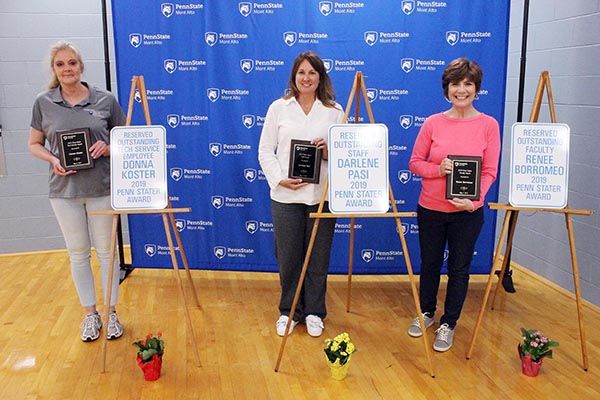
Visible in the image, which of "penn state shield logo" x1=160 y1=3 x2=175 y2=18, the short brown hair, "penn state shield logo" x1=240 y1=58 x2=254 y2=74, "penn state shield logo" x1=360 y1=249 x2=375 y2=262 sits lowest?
"penn state shield logo" x1=360 y1=249 x2=375 y2=262

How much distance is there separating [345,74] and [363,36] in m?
0.28

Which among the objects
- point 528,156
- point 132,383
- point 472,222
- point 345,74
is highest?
point 345,74

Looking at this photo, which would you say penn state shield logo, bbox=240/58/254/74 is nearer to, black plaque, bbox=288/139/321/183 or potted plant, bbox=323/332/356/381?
black plaque, bbox=288/139/321/183

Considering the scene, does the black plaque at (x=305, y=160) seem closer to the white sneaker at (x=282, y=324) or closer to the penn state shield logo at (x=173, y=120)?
the white sneaker at (x=282, y=324)

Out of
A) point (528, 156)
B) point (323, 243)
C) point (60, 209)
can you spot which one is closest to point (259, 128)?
point (323, 243)

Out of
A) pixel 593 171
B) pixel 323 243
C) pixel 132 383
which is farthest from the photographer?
pixel 593 171

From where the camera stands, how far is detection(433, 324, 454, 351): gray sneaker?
3006 millimetres

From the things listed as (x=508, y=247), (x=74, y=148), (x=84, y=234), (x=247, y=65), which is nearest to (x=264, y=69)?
(x=247, y=65)

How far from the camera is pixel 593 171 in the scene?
360 centimetres

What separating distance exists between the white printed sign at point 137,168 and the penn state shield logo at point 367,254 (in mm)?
1749

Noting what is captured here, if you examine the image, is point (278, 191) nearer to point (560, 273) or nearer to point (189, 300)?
point (189, 300)

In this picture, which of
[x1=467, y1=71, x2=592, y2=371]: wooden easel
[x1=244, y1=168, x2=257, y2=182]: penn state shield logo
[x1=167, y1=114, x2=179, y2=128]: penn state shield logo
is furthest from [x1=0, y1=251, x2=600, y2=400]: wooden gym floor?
[x1=167, y1=114, x2=179, y2=128]: penn state shield logo

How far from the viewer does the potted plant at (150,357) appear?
2.63 metres

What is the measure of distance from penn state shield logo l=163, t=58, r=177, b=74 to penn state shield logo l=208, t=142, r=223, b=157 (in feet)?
1.87
